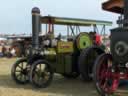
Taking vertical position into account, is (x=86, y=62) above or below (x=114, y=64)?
below

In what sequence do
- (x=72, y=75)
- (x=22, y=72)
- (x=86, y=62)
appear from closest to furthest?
(x=86, y=62) → (x=22, y=72) → (x=72, y=75)

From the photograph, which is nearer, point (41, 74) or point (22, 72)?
point (41, 74)

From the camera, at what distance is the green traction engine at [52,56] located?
30.5 feet

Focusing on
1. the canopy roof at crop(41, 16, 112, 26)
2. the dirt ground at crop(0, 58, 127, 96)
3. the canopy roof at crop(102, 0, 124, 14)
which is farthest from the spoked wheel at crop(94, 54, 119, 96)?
the canopy roof at crop(41, 16, 112, 26)

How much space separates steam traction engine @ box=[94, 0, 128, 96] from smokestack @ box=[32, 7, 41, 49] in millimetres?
2525

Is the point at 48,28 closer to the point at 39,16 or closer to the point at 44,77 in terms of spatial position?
the point at 39,16

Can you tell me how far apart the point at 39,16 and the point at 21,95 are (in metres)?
2.74

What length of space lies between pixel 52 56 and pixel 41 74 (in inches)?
29.3

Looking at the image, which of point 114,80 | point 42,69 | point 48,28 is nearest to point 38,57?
point 42,69

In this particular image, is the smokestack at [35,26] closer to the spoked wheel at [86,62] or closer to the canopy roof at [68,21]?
the canopy roof at [68,21]

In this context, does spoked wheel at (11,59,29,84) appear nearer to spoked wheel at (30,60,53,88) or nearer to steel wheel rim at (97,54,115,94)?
→ spoked wheel at (30,60,53,88)

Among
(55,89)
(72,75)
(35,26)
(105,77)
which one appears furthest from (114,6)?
(72,75)

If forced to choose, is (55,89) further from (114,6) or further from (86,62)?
(114,6)

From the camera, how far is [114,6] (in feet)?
25.9
